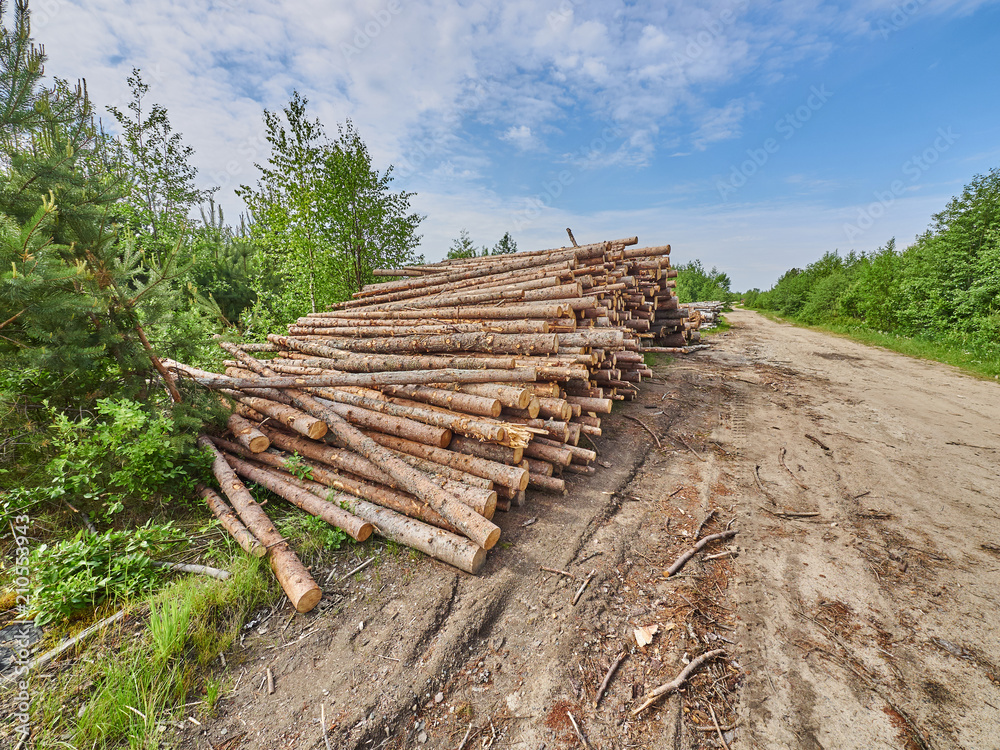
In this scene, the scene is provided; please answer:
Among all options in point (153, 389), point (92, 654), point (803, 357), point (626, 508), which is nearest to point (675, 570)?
point (626, 508)

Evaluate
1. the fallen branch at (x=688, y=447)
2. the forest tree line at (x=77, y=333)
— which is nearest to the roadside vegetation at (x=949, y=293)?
the fallen branch at (x=688, y=447)

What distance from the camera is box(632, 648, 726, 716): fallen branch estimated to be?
7.47 feet

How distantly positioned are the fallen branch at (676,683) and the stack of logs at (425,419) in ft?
4.99

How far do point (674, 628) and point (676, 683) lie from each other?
18.6 inches

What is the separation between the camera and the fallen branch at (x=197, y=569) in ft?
9.85

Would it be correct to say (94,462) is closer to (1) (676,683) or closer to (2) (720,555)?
(1) (676,683)

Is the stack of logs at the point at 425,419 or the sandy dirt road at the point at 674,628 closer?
the sandy dirt road at the point at 674,628

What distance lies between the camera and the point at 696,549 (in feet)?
11.7

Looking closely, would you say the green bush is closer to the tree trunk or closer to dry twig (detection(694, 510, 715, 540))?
the tree trunk

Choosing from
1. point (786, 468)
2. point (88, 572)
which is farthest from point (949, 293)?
point (88, 572)

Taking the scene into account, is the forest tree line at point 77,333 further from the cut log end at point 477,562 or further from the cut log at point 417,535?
the cut log end at point 477,562

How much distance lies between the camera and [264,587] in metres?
2.98

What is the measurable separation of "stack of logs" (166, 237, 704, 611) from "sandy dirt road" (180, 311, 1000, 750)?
1.20ft

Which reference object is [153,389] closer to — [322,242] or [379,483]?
[379,483]
